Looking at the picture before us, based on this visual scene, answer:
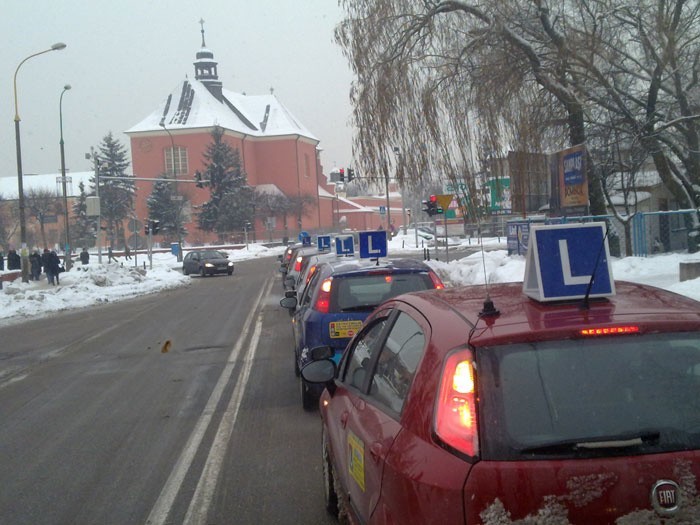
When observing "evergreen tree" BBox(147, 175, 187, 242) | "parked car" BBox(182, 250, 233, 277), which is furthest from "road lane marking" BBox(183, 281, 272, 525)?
"evergreen tree" BBox(147, 175, 187, 242)

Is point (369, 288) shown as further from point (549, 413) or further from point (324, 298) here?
point (549, 413)

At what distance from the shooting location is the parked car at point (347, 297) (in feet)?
26.7

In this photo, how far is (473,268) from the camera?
25906 millimetres

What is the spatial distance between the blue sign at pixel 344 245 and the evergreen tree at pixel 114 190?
7116 cm

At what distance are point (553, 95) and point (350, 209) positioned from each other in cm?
9078

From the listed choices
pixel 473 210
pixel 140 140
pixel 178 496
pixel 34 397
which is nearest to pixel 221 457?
pixel 178 496

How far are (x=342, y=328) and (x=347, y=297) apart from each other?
0.40m

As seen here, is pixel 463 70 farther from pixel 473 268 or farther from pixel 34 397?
pixel 34 397

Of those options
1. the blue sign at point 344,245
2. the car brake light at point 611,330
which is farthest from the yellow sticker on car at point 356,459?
the blue sign at point 344,245

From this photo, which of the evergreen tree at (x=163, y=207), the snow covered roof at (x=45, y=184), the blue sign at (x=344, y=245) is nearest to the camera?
the blue sign at (x=344, y=245)

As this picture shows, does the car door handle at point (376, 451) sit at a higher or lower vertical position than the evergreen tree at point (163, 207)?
lower

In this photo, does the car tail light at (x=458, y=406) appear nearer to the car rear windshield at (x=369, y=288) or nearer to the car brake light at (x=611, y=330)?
the car brake light at (x=611, y=330)

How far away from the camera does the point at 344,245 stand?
1353 centimetres

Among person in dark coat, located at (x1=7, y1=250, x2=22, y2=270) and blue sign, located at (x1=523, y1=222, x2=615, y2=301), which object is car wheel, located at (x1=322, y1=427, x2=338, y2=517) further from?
person in dark coat, located at (x1=7, y1=250, x2=22, y2=270)
